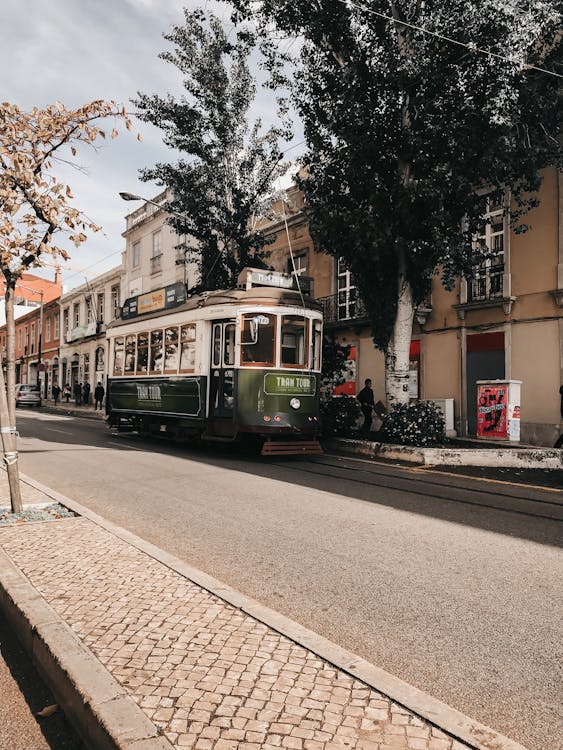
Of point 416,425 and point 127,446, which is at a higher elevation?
point 416,425

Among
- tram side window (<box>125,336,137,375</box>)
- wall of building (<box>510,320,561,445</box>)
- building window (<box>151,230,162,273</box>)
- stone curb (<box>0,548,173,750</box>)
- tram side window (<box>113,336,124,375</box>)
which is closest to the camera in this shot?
stone curb (<box>0,548,173,750</box>)

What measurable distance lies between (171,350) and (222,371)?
7.97ft

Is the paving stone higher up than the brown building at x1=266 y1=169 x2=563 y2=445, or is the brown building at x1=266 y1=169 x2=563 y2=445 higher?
the brown building at x1=266 y1=169 x2=563 y2=445

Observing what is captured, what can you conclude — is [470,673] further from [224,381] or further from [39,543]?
[224,381]

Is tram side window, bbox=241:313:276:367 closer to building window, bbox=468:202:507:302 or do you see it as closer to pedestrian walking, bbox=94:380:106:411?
building window, bbox=468:202:507:302

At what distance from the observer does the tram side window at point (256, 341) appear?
12.5m

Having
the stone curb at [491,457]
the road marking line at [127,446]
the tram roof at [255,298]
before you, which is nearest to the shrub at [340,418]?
the tram roof at [255,298]

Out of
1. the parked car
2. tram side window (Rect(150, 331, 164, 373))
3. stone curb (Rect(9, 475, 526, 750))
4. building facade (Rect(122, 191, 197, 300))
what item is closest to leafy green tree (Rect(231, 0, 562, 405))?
tram side window (Rect(150, 331, 164, 373))

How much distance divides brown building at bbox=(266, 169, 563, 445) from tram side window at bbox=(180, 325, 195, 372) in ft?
12.6

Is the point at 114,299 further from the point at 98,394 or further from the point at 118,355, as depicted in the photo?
the point at 118,355

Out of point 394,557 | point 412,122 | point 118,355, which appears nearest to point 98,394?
point 118,355

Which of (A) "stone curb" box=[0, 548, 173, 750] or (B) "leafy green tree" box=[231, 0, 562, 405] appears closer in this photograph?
(A) "stone curb" box=[0, 548, 173, 750]

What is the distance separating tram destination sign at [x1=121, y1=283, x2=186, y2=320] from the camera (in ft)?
48.1

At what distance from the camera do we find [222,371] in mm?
12773
